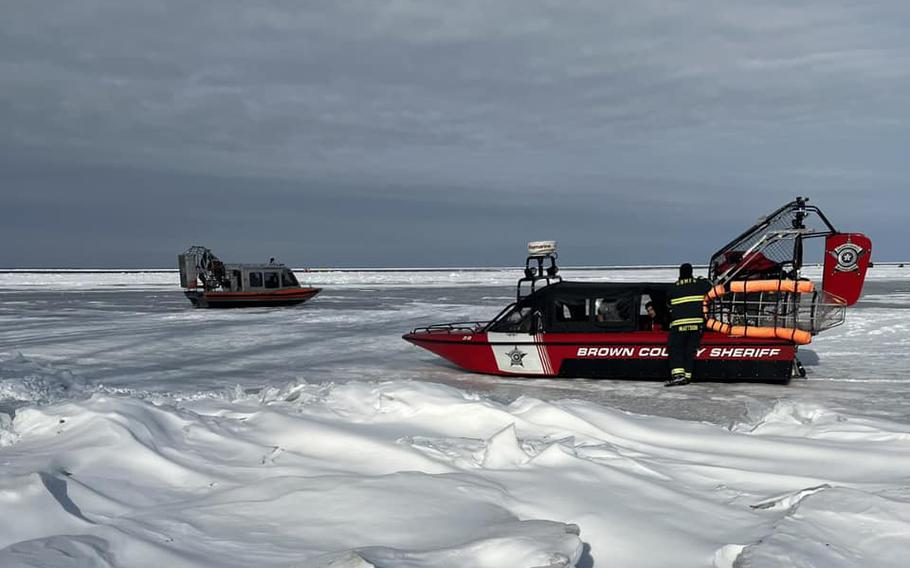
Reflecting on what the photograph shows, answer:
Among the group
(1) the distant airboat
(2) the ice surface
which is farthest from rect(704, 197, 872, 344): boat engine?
(1) the distant airboat

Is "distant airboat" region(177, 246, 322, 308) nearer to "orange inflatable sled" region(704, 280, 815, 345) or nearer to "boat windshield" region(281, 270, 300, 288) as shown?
"boat windshield" region(281, 270, 300, 288)

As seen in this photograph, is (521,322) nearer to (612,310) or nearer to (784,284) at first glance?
(612,310)

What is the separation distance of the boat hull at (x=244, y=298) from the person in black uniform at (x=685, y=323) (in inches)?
675

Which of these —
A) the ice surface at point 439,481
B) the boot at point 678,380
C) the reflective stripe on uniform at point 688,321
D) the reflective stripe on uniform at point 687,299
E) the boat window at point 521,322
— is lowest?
the boot at point 678,380

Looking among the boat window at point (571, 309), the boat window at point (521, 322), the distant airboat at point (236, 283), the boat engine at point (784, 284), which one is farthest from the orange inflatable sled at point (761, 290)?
the distant airboat at point (236, 283)

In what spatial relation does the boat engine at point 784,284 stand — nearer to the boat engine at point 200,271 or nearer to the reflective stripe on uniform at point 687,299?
the reflective stripe on uniform at point 687,299

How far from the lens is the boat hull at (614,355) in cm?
866

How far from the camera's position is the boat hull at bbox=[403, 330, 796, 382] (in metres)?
8.66

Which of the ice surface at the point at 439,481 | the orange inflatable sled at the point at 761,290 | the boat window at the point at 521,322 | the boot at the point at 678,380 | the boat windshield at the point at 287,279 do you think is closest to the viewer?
the ice surface at the point at 439,481

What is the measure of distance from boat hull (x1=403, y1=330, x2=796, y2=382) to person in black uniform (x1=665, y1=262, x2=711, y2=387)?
0.51ft

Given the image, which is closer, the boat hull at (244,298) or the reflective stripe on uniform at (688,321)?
the reflective stripe on uniform at (688,321)

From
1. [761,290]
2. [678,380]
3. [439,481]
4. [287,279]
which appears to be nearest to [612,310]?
[678,380]

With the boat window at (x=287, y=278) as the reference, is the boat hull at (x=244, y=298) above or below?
below

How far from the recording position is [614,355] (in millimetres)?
8961
